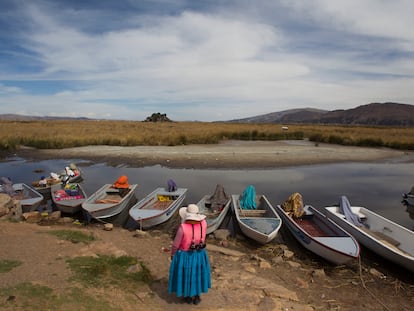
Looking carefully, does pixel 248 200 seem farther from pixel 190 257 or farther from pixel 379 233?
pixel 190 257

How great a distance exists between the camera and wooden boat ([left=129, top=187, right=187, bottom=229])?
40.5 feet

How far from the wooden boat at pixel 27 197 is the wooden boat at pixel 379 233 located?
542 inches

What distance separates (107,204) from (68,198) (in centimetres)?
279

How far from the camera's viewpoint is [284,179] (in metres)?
22.5

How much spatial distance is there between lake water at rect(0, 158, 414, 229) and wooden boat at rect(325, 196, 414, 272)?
312cm

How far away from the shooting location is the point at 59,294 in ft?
19.6

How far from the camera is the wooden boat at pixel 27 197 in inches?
564

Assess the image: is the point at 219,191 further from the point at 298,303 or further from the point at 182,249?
the point at 182,249

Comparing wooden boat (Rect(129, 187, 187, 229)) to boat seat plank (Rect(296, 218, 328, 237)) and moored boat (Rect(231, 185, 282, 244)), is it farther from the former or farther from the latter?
boat seat plank (Rect(296, 218, 328, 237))

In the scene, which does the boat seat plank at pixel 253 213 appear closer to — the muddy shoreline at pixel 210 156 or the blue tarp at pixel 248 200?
the blue tarp at pixel 248 200

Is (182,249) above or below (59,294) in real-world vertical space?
above

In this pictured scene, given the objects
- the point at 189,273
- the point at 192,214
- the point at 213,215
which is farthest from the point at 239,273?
the point at 213,215

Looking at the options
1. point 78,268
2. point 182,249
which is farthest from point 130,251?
point 182,249

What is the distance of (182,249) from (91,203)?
9.61 meters
